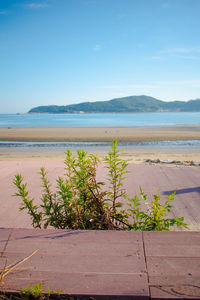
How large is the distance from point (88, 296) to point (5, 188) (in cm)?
440

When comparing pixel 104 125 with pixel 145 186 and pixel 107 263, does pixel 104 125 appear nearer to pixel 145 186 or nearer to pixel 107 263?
pixel 145 186

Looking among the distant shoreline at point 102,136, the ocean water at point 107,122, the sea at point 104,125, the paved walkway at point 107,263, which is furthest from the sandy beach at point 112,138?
the ocean water at point 107,122

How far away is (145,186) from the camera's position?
546cm

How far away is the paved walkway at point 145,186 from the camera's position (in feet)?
13.5

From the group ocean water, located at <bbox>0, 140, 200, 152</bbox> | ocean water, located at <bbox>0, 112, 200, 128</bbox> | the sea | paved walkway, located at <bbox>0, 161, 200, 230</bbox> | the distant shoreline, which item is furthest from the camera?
ocean water, located at <bbox>0, 112, 200, 128</bbox>

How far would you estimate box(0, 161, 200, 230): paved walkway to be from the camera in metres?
4.10

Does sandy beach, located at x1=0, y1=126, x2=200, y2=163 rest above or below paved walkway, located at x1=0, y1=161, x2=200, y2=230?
below

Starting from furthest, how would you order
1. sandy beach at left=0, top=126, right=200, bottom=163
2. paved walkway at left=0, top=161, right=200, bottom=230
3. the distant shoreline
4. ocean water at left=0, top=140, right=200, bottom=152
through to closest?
the distant shoreline
ocean water at left=0, top=140, right=200, bottom=152
sandy beach at left=0, top=126, right=200, bottom=163
paved walkway at left=0, top=161, right=200, bottom=230

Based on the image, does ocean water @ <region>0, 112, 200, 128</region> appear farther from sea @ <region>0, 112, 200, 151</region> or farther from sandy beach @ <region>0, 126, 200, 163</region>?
sandy beach @ <region>0, 126, 200, 163</region>

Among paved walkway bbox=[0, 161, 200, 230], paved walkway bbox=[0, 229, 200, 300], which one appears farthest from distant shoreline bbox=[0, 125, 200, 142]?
paved walkway bbox=[0, 229, 200, 300]

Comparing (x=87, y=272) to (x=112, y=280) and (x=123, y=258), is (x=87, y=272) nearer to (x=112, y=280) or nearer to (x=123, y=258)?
(x=112, y=280)

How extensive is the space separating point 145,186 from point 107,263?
3.95m

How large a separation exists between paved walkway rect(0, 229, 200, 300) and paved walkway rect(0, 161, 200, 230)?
2070mm

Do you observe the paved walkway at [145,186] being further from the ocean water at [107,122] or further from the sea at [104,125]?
the ocean water at [107,122]
